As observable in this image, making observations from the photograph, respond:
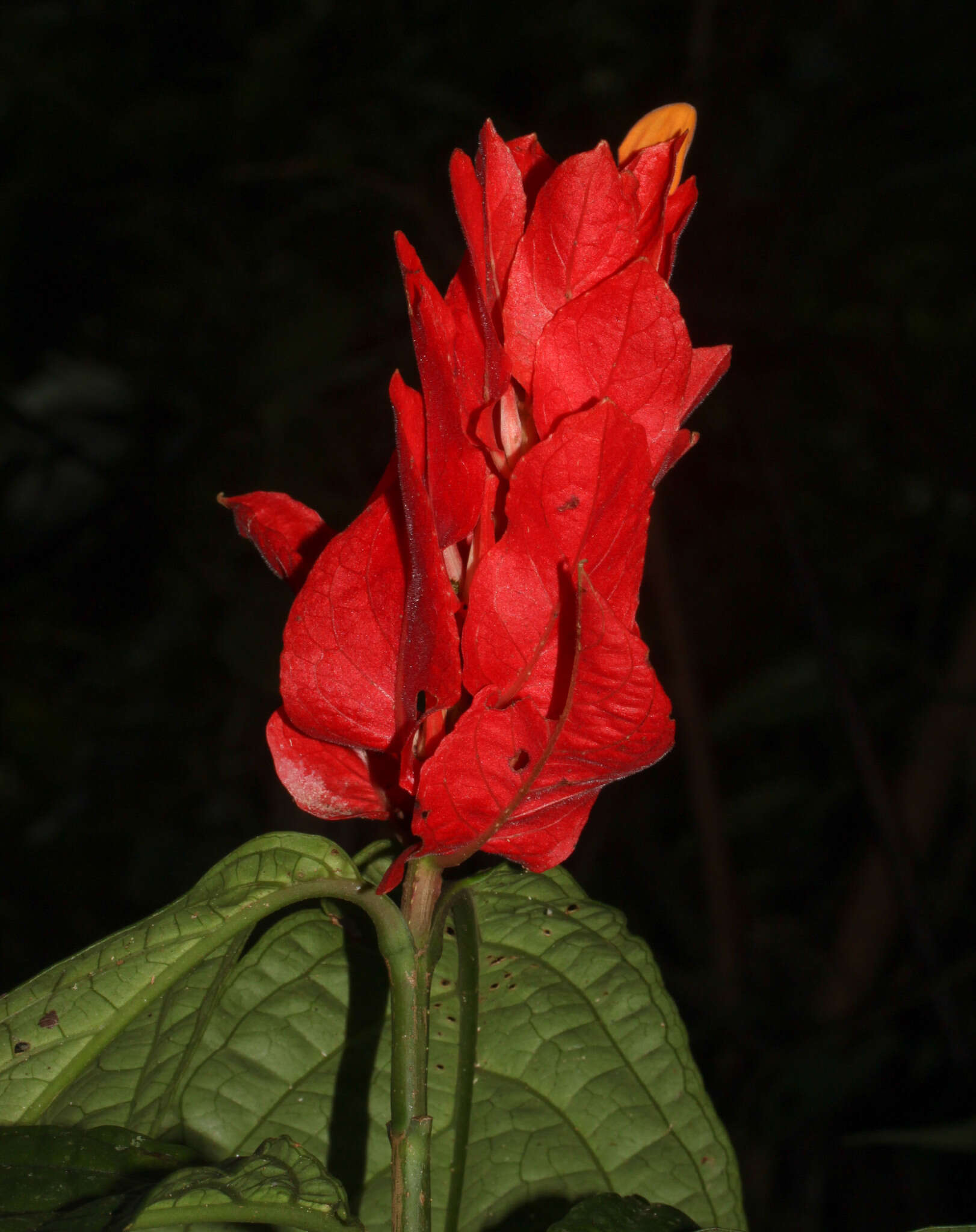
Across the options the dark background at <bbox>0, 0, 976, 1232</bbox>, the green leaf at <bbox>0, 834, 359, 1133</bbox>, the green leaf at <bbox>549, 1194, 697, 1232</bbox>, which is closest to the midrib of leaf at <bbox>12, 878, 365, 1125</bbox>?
the green leaf at <bbox>0, 834, 359, 1133</bbox>

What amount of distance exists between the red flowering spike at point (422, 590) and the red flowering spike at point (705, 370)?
0.28 feet

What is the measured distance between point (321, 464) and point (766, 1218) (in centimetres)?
112

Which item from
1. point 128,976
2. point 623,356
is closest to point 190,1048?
point 128,976

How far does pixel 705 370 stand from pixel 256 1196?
25 centimetres

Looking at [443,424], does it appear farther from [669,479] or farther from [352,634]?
[669,479]

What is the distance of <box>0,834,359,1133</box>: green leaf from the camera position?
0.32 metres

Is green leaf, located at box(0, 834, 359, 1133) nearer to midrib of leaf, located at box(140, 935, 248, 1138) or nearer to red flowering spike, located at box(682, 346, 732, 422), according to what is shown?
midrib of leaf, located at box(140, 935, 248, 1138)

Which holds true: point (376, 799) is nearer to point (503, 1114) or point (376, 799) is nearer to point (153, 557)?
point (503, 1114)

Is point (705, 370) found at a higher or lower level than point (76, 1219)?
higher

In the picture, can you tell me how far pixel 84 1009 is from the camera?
1.08 feet

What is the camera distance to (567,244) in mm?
307

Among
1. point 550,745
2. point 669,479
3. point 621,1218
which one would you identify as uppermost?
point 669,479

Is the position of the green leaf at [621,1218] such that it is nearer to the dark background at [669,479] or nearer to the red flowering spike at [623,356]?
the red flowering spike at [623,356]

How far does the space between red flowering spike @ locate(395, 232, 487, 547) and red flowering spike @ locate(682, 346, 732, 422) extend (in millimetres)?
81
